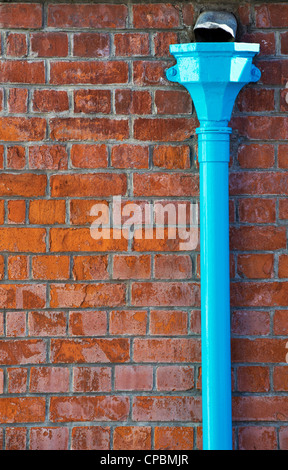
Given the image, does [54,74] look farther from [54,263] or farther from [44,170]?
[54,263]

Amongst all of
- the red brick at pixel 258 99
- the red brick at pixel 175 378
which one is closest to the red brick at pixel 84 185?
the red brick at pixel 258 99

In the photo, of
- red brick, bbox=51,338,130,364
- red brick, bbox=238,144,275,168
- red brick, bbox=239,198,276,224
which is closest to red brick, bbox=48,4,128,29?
red brick, bbox=238,144,275,168

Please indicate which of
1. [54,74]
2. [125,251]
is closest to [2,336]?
[125,251]

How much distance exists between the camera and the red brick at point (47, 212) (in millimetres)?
1593

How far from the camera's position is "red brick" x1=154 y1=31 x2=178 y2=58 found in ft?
5.19

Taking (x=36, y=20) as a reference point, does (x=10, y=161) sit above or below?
below

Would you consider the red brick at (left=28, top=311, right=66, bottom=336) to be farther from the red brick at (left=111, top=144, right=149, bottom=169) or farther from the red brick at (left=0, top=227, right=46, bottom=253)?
the red brick at (left=111, top=144, right=149, bottom=169)

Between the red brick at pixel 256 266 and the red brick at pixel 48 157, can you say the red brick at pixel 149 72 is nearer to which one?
the red brick at pixel 48 157

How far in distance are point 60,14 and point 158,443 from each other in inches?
54.5

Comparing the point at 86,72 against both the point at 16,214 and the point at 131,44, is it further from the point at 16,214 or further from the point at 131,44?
the point at 16,214

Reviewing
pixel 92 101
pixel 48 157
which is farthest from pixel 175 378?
pixel 92 101

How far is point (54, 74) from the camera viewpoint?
1.58 metres

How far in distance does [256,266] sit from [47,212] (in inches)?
27.0

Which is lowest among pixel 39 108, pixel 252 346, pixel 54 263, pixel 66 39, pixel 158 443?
pixel 158 443
